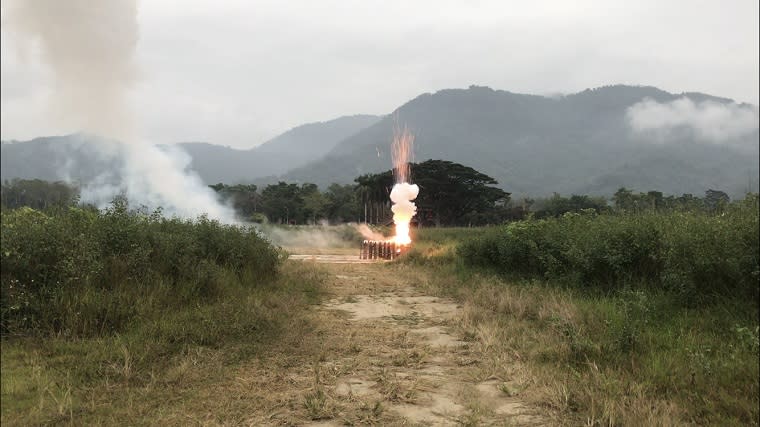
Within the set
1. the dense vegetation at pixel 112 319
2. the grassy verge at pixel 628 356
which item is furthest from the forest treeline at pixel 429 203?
the dense vegetation at pixel 112 319

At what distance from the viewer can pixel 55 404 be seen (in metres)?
4.57

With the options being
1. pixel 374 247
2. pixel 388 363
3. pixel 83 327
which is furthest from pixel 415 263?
pixel 83 327

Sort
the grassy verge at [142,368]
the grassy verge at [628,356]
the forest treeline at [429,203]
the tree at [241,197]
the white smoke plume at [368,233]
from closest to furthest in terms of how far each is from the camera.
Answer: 1. the grassy verge at [142,368]
2. the grassy verge at [628,356]
3. the white smoke plume at [368,233]
4. the forest treeline at [429,203]
5. the tree at [241,197]

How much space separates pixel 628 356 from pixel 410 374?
291 centimetres

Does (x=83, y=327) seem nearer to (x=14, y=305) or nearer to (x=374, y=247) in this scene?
(x=14, y=305)

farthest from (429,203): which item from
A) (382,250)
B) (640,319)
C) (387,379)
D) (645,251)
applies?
(387,379)

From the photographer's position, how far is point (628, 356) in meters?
6.23

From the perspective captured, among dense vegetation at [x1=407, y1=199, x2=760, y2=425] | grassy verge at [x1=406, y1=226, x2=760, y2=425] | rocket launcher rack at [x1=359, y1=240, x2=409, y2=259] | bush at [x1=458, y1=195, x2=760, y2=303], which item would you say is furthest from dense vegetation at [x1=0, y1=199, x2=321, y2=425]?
rocket launcher rack at [x1=359, y1=240, x2=409, y2=259]

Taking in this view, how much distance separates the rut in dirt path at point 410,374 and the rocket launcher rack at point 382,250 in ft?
55.5

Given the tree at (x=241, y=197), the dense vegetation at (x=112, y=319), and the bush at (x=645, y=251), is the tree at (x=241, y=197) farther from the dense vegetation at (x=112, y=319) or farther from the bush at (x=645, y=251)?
the dense vegetation at (x=112, y=319)

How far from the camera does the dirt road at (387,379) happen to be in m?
4.93

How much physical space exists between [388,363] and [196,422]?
3.00 meters

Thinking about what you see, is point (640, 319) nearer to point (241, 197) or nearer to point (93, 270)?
point (93, 270)

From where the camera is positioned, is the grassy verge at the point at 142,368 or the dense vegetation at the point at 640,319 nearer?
the grassy verge at the point at 142,368
